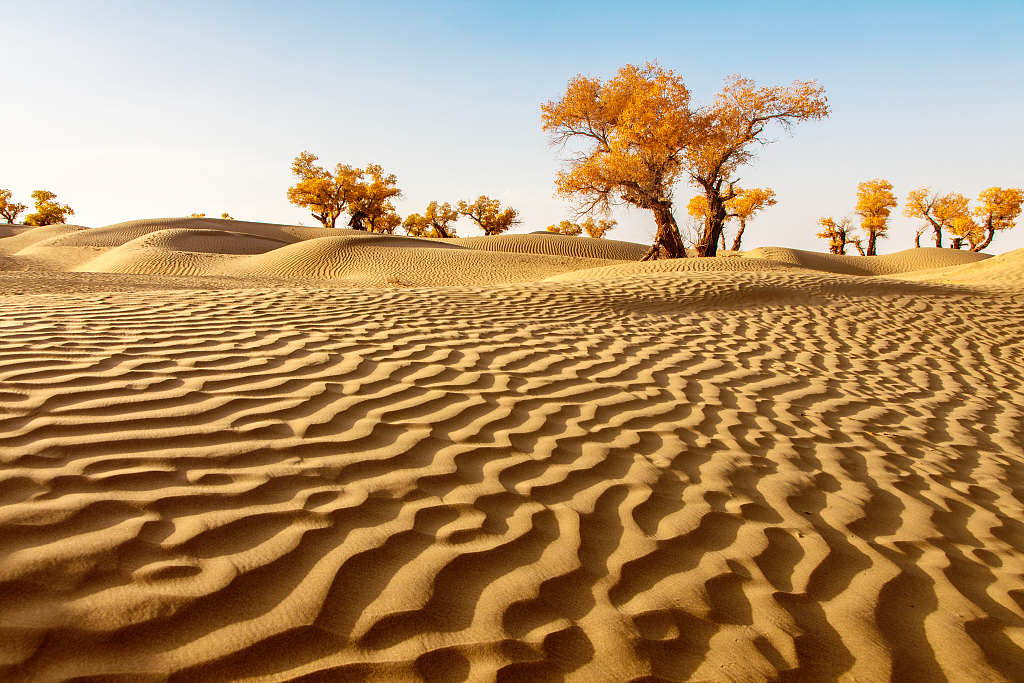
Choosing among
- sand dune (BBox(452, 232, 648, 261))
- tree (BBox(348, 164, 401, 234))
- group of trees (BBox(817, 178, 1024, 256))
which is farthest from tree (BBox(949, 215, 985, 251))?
tree (BBox(348, 164, 401, 234))

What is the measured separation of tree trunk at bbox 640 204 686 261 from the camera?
64.4 feet

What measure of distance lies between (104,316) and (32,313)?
1.71 ft

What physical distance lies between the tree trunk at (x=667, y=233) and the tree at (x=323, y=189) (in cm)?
2792

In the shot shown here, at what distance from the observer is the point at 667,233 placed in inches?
786

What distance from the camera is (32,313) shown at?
4.61 m

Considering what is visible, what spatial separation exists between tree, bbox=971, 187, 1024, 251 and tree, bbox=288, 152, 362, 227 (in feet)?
134

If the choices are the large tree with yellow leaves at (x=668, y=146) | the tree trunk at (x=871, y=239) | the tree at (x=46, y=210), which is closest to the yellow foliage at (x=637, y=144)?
the large tree with yellow leaves at (x=668, y=146)

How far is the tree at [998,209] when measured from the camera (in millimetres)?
32469

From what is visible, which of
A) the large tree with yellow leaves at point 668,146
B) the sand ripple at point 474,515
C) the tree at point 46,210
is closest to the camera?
the sand ripple at point 474,515

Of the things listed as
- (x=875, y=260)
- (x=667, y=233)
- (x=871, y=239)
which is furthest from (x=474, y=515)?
(x=871, y=239)

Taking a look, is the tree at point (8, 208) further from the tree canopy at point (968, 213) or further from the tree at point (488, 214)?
the tree canopy at point (968, 213)

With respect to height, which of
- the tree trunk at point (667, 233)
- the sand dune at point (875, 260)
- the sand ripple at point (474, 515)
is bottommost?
the sand ripple at point (474, 515)

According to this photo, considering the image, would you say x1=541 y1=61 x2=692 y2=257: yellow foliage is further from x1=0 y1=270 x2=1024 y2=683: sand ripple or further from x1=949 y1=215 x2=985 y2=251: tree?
x1=949 y1=215 x2=985 y2=251: tree

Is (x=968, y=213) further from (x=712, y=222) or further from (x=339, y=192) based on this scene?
(x=339, y=192)
